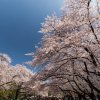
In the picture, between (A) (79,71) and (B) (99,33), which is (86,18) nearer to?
(B) (99,33)

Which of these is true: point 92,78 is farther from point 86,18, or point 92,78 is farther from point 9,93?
point 9,93

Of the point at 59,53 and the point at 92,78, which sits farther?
the point at 92,78

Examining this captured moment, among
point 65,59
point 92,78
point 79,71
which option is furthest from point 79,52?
point 92,78

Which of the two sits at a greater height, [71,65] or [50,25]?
[50,25]

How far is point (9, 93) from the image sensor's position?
3631cm

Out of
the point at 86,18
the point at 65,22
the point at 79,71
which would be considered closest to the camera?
the point at 86,18

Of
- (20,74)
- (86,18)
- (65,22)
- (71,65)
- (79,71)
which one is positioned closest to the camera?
(86,18)

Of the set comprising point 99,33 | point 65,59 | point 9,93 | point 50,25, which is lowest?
point 65,59

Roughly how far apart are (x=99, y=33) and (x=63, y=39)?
190cm

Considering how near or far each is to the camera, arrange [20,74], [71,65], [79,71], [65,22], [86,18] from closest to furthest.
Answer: [86,18] → [65,22] → [71,65] → [79,71] → [20,74]

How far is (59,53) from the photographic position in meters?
12.9

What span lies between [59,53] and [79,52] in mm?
1065

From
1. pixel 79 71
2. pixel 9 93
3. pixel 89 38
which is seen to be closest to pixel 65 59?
pixel 89 38

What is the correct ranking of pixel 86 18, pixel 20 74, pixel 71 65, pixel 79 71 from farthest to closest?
pixel 20 74 → pixel 79 71 → pixel 71 65 → pixel 86 18
